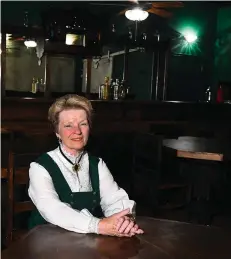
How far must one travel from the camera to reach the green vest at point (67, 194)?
1791 mm

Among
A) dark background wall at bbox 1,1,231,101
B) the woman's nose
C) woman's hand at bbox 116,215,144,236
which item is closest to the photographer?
woman's hand at bbox 116,215,144,236

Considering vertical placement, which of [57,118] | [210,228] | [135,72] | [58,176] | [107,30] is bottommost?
[210,228]

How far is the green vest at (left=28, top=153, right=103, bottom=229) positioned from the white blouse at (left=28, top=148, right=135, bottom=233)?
0.02 meters

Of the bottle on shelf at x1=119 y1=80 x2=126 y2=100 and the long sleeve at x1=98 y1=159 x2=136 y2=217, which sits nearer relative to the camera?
the long sleeve at x1=98 y1=159 x2=136 y2=217

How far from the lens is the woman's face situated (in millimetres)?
1844

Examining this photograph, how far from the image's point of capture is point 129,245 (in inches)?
58.1

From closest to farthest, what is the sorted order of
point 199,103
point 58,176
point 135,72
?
point 58,176, point 199,103, point 135,72

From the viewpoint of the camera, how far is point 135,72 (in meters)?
7.58

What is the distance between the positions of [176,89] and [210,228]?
5999mm

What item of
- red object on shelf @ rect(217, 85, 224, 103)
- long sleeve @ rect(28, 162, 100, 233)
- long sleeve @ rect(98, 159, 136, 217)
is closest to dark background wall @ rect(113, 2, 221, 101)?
red object on shelf @ rect(217, 85, 224, 103)

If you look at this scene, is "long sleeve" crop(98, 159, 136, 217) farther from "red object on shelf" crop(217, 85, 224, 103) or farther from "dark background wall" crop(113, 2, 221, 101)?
"dark background wall" crop(113, 2, 221, 101)

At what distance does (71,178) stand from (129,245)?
19.0 inches

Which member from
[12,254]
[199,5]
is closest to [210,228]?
[12,254]

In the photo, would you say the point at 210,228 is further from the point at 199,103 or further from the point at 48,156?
the point at 199,103
